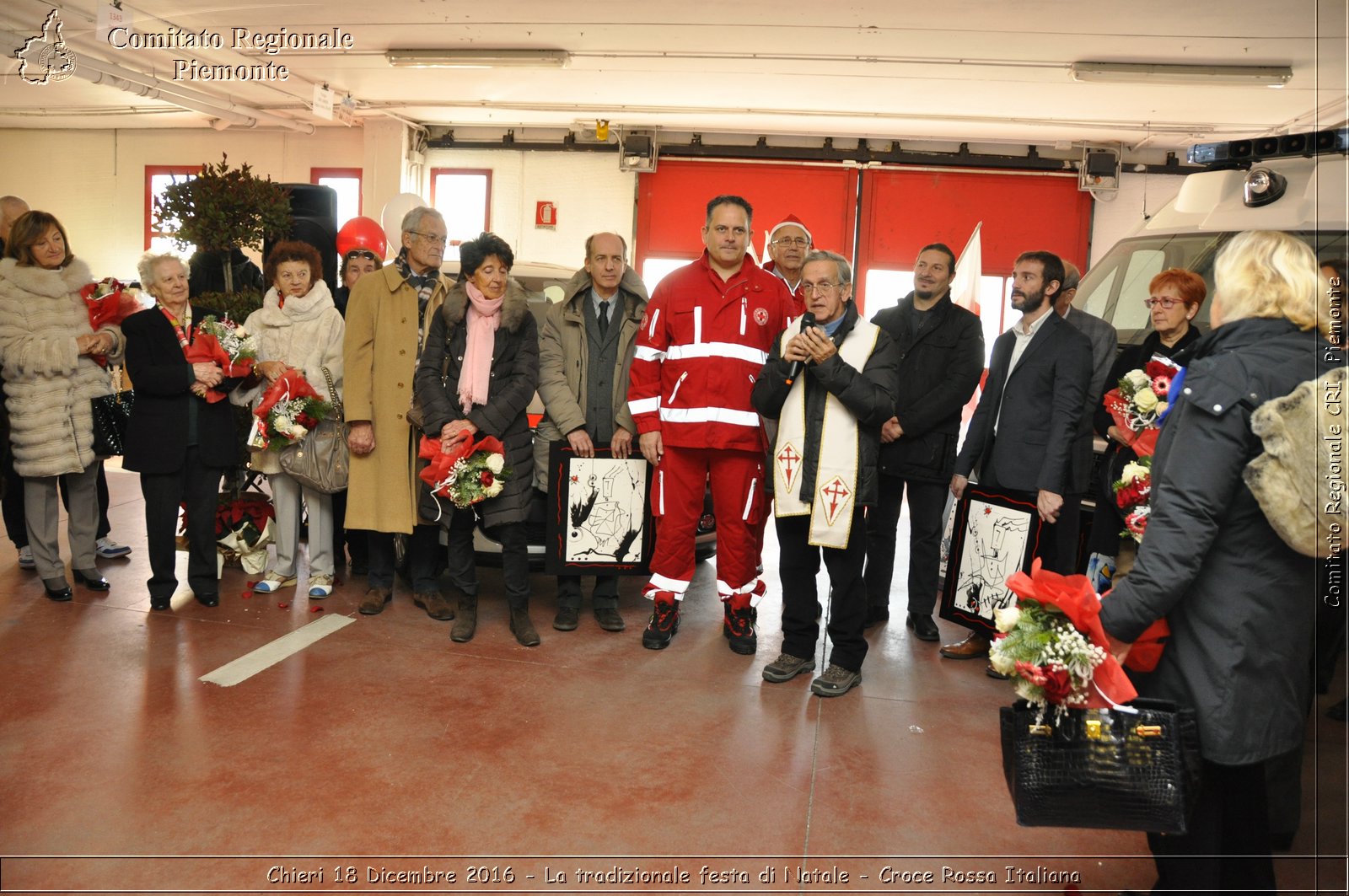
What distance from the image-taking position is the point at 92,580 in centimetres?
513

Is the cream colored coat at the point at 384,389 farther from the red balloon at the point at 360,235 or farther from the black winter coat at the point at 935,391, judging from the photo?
the red balloon at the point at 360,235

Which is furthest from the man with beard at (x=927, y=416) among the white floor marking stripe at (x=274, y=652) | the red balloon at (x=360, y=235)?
the red balloon at (x=360, y=235)

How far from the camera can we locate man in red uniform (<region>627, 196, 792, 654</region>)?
4.41 m

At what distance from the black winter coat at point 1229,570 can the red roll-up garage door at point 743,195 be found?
10983mm

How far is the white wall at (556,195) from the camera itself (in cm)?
1345

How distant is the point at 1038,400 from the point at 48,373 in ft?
15.7

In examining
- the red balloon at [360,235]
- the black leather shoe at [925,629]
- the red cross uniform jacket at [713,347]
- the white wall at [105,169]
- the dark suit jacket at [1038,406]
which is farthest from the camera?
the white wall at [105,169]

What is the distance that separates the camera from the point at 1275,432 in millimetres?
2029

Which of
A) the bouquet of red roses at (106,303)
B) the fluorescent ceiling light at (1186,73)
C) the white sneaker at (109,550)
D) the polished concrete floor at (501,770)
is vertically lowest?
the polished concrete floor at (501,770)

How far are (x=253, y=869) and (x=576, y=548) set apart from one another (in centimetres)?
244

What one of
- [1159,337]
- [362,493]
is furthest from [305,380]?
[1159,337]

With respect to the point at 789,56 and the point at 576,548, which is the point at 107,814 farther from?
the point at 789,56

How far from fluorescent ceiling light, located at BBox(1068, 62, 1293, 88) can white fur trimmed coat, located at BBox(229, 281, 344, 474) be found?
7.21m

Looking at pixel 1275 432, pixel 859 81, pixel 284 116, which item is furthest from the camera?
pixel 284 116
